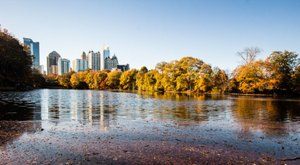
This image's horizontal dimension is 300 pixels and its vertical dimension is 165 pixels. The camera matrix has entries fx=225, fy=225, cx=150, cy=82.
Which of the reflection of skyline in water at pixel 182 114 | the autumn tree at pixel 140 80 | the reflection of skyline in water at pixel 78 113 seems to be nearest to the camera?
the reflection of skyline in water at pixel 182 114

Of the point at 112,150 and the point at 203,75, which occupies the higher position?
the point at 203,75

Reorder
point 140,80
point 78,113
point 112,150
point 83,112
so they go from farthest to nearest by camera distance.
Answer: point 140,80, point 83,112, point 78,113, point 112,150

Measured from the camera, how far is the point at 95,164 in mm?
8016

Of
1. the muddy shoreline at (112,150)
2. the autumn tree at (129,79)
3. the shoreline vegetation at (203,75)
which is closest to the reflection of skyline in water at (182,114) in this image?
the muddy shoreline at (112,150)

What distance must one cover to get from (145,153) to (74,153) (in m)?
2.93

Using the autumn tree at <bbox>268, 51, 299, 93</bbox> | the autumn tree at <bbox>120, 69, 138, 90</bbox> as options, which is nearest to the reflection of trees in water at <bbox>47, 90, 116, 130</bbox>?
the autumn tree at <bbox>268, 51, 299, 93</bbox>

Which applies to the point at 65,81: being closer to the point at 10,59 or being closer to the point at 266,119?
the point at 10,59

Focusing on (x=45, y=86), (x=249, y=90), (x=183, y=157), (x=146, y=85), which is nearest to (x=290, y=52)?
(x=249, y=90)

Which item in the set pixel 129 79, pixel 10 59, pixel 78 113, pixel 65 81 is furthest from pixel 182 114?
pixel 65 81

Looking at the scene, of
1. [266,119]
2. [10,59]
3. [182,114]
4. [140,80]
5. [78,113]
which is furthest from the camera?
[140,80]

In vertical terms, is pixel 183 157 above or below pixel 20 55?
below

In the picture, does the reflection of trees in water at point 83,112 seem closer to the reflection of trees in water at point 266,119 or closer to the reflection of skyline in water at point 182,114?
the reflection of skyline in water at point 182,114

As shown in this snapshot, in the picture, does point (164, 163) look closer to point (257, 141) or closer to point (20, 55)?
point (257, 141)

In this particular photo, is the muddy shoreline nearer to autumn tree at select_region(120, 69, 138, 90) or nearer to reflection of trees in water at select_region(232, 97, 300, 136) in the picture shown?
reflection of trees in water at select_region(232, 97, 300, 136)
